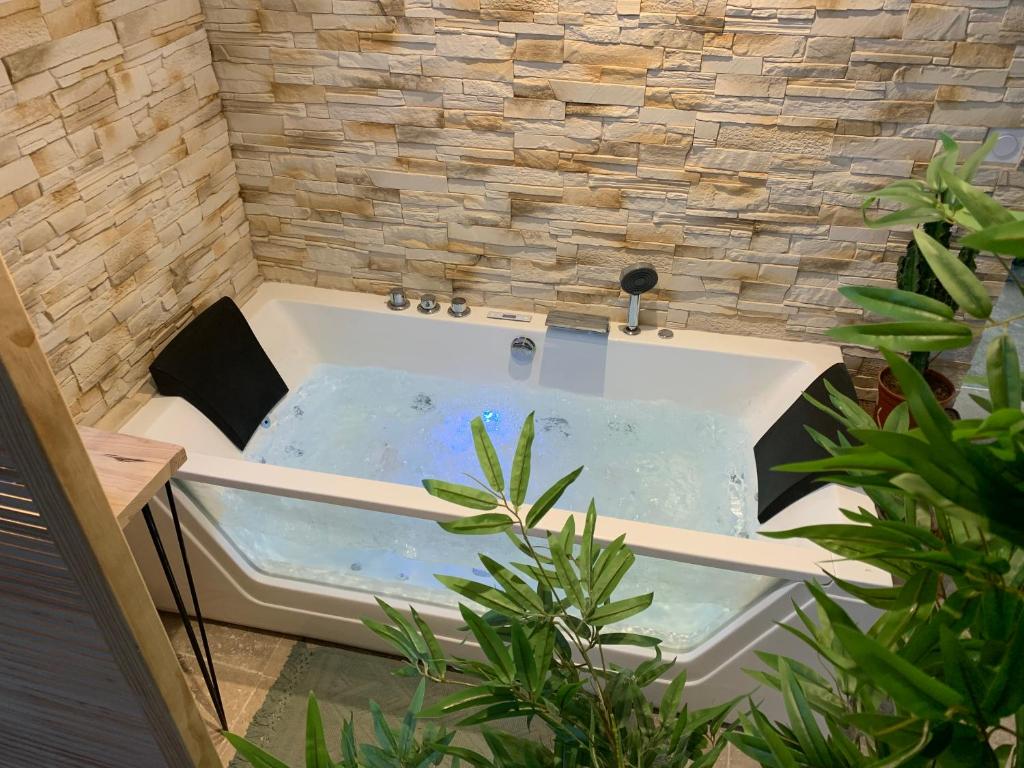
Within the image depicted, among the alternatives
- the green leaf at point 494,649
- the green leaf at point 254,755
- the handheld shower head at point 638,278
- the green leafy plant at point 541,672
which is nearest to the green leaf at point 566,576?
the green leafy plant at point 541,672

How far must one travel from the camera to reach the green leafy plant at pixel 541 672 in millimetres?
852

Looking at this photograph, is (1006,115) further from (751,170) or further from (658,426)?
(658,426)

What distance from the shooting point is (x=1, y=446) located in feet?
2.55

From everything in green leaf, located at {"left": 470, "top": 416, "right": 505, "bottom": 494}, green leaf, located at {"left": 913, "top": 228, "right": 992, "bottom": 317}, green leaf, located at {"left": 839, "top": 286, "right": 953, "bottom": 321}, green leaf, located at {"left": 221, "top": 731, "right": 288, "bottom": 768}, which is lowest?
green leaf, located at {"left": 221, "top": 731, "right": 288, "bottom": 768}

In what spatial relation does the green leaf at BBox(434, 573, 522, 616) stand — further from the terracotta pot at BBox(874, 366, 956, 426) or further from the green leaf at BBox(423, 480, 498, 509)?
the terracotta pot at BBox(874, 366, 956, 426)

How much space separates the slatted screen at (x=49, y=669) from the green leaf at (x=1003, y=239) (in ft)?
2.78

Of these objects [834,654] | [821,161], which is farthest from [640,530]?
[821,161]

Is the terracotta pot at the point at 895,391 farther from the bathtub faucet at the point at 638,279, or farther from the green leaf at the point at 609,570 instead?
the green leaf at the point at 609,570

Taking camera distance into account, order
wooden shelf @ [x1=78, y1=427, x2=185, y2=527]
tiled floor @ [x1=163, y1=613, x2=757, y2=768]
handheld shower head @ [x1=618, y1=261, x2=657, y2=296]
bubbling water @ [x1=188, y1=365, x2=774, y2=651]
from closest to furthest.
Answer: wooden shelf @ [x1=78, y1=427, x2=185, y2=527]
bubbling water @ [x1=188, y1=365, x2=774, y2=651]
tiled floor @ [x1=163, y1=613, x2=757, y2=768]
handheld shower head @ [x1=618, y1=261, x2=657, y2=296]

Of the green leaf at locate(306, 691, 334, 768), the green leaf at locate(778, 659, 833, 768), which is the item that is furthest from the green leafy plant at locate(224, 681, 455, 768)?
the green leaf at locate(778, 659, 833, 768)

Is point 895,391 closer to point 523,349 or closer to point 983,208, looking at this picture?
point 523,349

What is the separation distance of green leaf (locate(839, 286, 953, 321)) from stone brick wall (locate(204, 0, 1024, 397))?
1.77 m

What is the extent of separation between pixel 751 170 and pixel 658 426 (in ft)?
2.87

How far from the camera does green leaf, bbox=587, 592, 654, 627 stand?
92 cm
